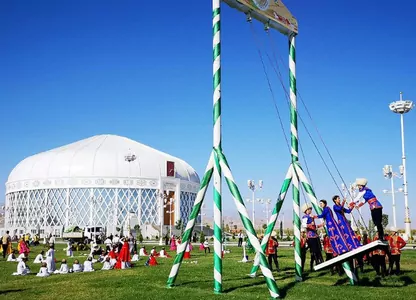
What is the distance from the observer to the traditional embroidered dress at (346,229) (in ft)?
37.6

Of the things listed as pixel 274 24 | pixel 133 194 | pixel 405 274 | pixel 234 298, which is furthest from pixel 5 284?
pixel 133 194

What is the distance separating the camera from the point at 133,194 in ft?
302

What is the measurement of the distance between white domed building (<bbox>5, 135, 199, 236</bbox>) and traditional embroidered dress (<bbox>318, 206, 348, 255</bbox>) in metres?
75.8

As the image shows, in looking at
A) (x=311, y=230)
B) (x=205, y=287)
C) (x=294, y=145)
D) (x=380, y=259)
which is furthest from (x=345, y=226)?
(x=380, y=259)

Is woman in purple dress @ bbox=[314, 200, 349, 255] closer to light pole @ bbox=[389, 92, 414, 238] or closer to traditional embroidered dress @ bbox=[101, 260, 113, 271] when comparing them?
traditional embroidered dress @ bbox=[101, 260, 113, 271]

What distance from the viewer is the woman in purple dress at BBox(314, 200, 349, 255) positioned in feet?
37.7

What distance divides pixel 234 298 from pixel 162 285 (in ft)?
10.4

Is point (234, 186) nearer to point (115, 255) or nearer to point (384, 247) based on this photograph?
point (384, 247)

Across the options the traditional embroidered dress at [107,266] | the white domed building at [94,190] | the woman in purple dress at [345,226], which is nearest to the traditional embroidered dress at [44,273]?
the traditional embroidered dress at [107,266]

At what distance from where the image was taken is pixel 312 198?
13016mm

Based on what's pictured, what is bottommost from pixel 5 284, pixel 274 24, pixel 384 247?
pixel 5 284

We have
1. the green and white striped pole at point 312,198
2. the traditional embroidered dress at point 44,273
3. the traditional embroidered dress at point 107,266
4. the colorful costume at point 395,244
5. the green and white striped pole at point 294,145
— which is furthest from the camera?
Answer: the traditional embroidered dress at point 107,266

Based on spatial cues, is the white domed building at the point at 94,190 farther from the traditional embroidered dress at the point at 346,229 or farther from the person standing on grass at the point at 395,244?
the traditional embroidered dress at the point at 346,229

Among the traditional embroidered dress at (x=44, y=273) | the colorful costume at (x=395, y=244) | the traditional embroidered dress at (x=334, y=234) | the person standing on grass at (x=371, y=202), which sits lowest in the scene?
the traditional embroidered dress at (x=44, y=273)
